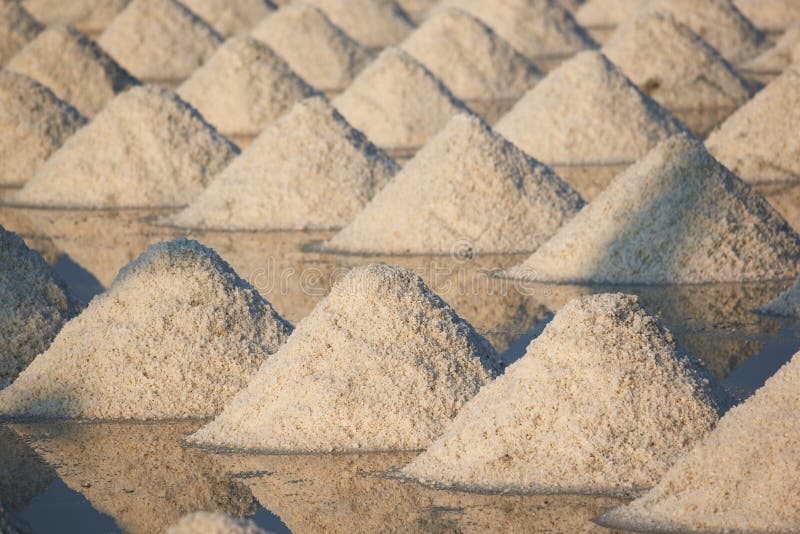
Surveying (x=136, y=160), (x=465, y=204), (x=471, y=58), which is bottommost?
(x=465, y=204)

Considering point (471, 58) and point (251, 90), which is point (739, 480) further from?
point (471, 58)

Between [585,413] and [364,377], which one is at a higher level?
[364,377]

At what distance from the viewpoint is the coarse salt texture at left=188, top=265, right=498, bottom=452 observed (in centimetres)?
673

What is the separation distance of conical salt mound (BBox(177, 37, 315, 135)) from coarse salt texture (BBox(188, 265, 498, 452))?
1125 cm

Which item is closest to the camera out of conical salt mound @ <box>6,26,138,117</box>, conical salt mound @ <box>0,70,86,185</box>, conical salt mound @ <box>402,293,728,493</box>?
conical salt mound @ <box>402,293,728,493</box>

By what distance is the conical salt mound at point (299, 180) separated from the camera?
1284cm

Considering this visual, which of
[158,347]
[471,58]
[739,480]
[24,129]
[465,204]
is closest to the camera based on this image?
[739,480]

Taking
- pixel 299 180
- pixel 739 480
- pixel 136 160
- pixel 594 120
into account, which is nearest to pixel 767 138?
pixel 594 120

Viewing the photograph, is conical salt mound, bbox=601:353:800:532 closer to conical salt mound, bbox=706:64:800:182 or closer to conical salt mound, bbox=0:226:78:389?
conical salt mound, bbox=0:226:78:389

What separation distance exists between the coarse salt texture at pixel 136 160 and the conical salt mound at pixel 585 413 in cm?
817

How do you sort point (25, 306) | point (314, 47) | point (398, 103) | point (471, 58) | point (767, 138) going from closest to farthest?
point (25, 306)
point (767, 138)
point (398, 103)
point (471, 58)
point (314, 47)

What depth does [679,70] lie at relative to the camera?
19.2m

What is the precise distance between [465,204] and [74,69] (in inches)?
355

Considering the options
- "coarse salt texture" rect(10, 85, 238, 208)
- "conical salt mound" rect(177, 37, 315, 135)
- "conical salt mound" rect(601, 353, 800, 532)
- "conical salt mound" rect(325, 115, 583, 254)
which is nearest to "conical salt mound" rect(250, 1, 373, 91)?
"conical salt mound" rect(177, 37, 315, 135)
